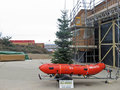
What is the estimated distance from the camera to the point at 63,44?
42.6 ft

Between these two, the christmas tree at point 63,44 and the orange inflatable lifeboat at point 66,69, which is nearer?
the orange inflatable lifeboat at point 66,69

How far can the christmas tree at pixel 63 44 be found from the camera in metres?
12.8

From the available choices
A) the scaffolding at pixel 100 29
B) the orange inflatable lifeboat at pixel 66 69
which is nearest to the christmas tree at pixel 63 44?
the scaffolding at pixel 100 29

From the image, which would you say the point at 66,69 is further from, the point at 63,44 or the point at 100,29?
the point at 100,29

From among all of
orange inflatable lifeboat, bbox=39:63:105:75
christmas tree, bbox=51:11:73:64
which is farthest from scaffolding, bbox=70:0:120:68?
orange inflatable lifeboat, bbox=39:63:105:75

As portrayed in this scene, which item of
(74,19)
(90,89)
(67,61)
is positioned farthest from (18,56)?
(90,89)

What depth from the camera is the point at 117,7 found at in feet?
39.7

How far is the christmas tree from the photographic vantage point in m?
12.8

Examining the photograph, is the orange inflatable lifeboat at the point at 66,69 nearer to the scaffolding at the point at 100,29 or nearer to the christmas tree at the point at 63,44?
the christmas tree at the point at 63,44

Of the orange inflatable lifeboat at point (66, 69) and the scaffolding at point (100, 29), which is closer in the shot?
the orange inflatable lifeboat at point (66, 69)

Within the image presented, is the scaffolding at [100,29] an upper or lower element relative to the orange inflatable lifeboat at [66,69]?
upper

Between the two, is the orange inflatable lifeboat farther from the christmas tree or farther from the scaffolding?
the scaffolding

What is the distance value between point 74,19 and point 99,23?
9.09ft

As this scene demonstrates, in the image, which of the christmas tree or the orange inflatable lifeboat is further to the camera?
the christmas tree
